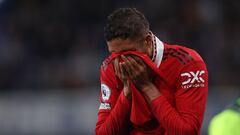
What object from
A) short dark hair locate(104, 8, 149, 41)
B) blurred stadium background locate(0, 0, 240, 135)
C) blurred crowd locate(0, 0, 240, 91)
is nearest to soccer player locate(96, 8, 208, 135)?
short dark hair locate(104, 8, 149, 41)

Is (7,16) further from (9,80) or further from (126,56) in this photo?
(126,56)

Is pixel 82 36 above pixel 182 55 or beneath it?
above

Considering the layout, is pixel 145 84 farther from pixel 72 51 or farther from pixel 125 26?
pixel 72 51

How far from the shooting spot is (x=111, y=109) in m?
2.84

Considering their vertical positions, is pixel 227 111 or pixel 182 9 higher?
pixel 182 9

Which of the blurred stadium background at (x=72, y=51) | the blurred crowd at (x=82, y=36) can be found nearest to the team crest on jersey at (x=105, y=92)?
the blurred stadium background at (x=72, y=51)

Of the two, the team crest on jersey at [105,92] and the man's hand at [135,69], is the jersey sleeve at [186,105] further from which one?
the team crest on jersey at [105,92]

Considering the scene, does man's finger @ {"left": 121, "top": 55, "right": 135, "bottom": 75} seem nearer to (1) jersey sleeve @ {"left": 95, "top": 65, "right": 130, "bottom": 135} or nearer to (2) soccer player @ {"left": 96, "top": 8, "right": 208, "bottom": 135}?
(2) soccer player @ {"left": 96, "top": 8, "right": 208, "bottom": 135}

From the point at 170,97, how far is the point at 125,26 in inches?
14.6

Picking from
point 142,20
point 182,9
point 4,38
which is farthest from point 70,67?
point 142,20

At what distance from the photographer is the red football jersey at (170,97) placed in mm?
2643

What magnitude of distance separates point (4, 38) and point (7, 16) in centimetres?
52

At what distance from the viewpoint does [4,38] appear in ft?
32.7

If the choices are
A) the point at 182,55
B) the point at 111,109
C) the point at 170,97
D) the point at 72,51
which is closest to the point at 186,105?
the point at 170,97
